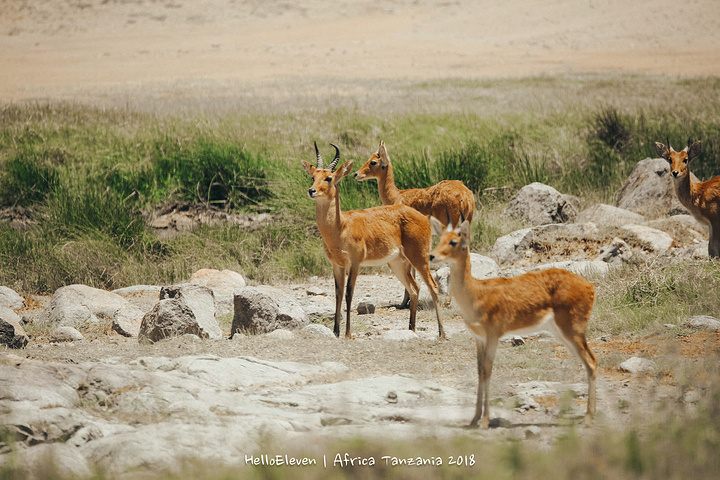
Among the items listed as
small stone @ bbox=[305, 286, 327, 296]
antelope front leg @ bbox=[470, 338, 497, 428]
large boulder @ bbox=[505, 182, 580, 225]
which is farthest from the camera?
large boulder @ bbox=[505, 182, 580, 225]

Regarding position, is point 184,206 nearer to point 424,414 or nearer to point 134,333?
point 134,333

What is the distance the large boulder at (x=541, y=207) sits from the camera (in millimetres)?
12578

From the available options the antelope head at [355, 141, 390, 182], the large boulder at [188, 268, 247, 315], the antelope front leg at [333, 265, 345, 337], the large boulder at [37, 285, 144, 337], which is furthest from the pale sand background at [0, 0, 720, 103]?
the antelope front leg at [333, 265, 345, 337]

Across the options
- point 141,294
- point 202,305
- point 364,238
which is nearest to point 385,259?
point 364,238

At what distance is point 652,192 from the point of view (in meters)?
13.0

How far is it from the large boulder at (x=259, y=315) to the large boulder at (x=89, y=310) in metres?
1.21

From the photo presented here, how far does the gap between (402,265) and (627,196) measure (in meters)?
6.80

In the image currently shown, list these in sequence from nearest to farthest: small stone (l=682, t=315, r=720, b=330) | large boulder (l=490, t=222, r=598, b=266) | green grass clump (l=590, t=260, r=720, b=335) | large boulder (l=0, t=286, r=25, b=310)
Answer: small stone (l=682, t=315, r=720, b=330) → green grass clump (l=590, t=260, r=720, b=335) → large boulder (l=0, t=286, r=25, b=310) → large boulder (l=490, t=222, r=598, b=266)

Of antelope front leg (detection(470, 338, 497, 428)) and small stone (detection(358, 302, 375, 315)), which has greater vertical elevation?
antelope front leg (detection(470, 338, 497, 428))

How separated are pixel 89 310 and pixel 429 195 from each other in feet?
14.3

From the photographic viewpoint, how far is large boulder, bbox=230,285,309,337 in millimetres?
7555

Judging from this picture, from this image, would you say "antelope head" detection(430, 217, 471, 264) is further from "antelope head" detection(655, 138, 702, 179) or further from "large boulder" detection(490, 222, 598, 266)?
"large boulder" detection(490, 222, 598, 266)

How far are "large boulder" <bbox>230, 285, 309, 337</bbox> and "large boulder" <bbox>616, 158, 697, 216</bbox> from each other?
757 centimetres

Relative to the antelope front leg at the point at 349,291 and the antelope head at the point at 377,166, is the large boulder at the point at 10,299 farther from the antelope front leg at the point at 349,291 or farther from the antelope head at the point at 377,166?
the antelope head at the point at 377,166
